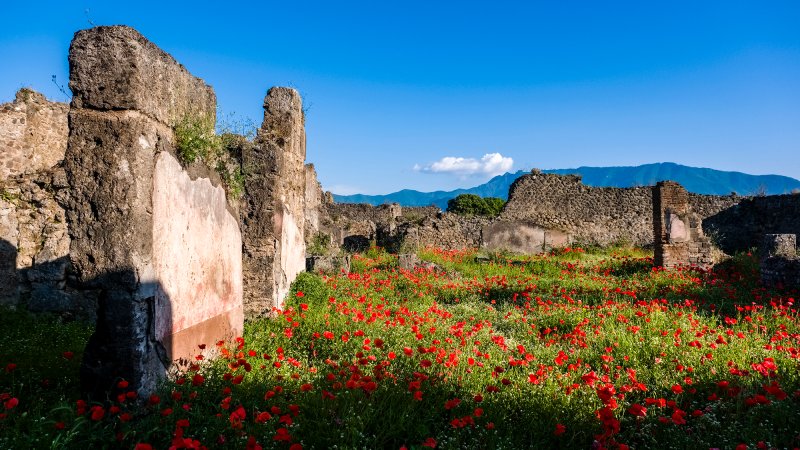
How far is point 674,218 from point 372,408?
12.1 metres

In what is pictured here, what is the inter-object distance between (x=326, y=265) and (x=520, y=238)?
11124mm

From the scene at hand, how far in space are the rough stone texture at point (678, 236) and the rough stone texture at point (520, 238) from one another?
6.52m

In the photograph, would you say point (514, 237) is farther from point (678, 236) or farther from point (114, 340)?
point (114, 340)

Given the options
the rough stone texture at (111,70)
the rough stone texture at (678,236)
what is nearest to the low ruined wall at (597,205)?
the rough stone texture at (678,236)

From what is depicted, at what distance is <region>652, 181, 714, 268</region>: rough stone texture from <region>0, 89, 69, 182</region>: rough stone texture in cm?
1471

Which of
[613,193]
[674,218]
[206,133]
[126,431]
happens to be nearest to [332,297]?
[206,133]

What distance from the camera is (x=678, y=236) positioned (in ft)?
40.9

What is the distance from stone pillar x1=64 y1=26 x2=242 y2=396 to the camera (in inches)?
119

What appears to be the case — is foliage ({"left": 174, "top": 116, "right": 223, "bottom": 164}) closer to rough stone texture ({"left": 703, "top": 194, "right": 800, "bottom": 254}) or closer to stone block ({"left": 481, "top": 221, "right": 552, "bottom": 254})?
stone block ({"left": 481, "top": 221, "right": 552, "bottom": 254})

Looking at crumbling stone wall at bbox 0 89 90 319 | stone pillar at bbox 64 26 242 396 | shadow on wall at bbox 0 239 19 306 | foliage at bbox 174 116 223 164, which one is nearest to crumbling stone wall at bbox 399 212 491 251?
crumbling stone wall at bbox 0 89 90 319

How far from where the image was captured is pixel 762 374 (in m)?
3.87

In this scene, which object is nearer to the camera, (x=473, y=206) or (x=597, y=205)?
(x=597, y=205)

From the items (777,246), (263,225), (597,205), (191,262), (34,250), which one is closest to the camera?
(191,262)

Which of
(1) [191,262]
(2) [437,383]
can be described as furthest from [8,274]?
(2) [437,383]
